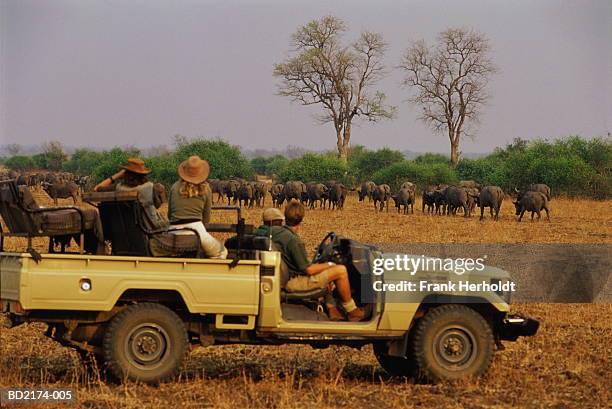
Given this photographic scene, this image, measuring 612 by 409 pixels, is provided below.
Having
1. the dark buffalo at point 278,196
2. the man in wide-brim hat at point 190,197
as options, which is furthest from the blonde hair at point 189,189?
the dark buffalo at point 278,196

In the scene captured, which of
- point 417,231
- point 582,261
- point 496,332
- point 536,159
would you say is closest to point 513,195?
point 536,159

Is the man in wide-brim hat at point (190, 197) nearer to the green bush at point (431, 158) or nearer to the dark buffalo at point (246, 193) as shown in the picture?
the dark buffalo at point (246, 193)

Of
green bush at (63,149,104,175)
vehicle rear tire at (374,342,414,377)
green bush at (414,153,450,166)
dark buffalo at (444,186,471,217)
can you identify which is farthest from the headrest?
green bush at (63,149,104,175)

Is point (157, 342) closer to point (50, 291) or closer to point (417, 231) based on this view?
point (50, 291)

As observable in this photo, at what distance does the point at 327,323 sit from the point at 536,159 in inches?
1974

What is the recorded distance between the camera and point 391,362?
29.7 feet

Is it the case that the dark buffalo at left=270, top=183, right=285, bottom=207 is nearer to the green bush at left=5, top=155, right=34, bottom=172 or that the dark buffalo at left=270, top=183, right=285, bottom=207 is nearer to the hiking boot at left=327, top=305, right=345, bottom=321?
the hiking boot at left=327, top=305, right=345, bottom=321

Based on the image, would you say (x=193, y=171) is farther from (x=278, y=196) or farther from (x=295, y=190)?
(x=278, y=196)

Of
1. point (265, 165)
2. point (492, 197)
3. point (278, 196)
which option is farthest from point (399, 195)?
point (265, 165)

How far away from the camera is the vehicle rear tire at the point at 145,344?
26.3ft

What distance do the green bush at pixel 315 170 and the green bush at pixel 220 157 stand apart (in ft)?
11.5

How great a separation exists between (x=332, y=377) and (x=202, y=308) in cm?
139

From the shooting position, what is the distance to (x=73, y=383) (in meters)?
8.20

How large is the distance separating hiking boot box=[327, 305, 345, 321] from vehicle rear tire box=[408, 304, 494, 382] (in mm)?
653
